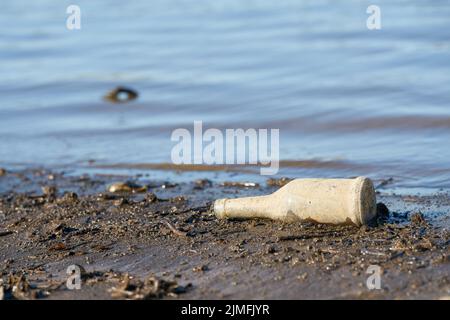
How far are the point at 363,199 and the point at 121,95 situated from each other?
635 centimetres

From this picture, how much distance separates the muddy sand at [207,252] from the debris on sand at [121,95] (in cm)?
441

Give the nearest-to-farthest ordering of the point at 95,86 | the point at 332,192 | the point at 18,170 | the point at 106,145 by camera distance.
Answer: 1. the point at 332,192
2. the point at 18,170
3. the point at 106,145
4. the point at 95,86

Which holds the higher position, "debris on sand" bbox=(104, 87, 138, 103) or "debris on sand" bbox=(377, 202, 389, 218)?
"debris on sand" bbox=(104, 87, 138, 103)

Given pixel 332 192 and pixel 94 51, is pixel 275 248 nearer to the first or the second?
pixel 332 192

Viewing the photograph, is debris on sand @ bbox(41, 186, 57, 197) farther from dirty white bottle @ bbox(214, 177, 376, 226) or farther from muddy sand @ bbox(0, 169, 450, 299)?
dirty white bottle @ bbox(214, 177, 376, 226)

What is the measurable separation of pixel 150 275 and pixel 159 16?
11338mm

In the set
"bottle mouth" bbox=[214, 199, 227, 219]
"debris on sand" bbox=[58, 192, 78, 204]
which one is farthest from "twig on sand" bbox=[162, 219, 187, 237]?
"debris on sand" bbox=[58, 192, 78, 204]

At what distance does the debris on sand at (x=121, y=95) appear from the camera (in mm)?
10320

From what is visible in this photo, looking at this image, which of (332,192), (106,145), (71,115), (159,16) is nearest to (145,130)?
(106,145)

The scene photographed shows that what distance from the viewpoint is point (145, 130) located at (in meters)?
8.81

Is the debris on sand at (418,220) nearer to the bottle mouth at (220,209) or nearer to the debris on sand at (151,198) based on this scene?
the bottle mouth at (220,209)

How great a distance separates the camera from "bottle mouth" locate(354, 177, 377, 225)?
4.50m

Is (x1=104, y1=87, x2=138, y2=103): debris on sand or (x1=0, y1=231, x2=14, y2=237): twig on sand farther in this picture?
(x1=104, y1=87, x2=138, y2=103): debris on sand

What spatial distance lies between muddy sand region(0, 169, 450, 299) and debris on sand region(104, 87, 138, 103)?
4.41 meters
